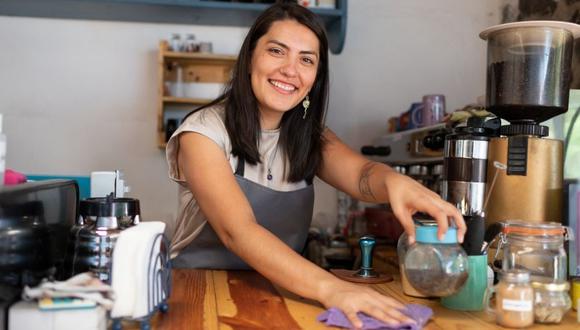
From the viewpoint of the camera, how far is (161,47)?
2.53m

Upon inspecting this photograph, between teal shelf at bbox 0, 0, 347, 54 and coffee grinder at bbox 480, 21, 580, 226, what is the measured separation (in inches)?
51.5

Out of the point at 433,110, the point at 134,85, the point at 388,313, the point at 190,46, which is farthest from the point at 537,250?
the point at 134,85

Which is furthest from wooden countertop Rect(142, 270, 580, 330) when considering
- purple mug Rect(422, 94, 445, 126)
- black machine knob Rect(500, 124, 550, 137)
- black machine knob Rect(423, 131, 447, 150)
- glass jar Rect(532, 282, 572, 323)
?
purple mug Rect(422, 94, 445, 126)

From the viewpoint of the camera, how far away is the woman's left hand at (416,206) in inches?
40.2

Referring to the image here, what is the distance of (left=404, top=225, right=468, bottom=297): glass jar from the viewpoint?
0.95 m

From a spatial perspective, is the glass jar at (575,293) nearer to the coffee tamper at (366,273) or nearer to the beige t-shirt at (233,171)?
the coffee tamper at (366,273)

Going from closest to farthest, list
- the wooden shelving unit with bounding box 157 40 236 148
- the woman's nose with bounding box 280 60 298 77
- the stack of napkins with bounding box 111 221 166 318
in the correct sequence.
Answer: the stack of napkins with bounding box 111 221 166 318
the woman's nose with bounding box 280 60 298 77
the wooden shelving unit with bounding box 157 40 236 148

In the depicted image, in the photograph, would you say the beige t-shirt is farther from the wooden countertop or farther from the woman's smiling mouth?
the wooden countertop

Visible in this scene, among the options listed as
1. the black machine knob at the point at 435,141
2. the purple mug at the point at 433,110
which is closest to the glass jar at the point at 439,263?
the black machine knob at the point at 435,141

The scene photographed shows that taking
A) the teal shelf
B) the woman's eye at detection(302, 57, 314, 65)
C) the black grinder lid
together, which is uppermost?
the teal shelf

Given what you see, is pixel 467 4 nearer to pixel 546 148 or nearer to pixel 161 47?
pixel 161 47

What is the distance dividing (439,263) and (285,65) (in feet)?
2.34

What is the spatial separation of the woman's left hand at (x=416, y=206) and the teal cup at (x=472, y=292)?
0.08 m

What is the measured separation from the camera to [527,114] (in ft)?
4.28
